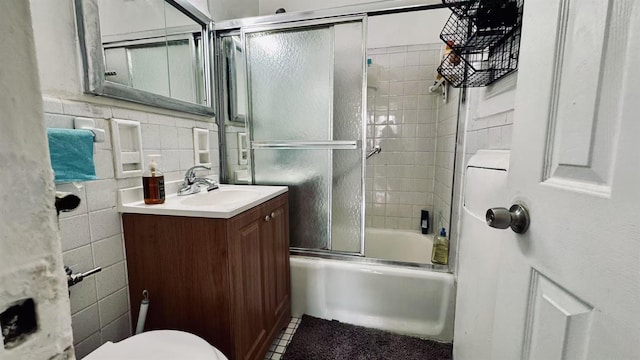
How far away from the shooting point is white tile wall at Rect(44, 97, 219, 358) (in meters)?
0.90

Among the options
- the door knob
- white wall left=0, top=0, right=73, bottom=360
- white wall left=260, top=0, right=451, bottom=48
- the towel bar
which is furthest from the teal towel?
white wall left=260, top=0, right=451, bottom=48

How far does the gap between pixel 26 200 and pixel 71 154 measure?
86cm

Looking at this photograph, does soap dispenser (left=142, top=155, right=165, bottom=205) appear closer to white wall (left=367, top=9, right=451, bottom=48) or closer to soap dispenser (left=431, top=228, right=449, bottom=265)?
soap dispenser (left=431, top=228, right=449, bottom=265)

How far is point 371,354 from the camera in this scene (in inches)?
52.8

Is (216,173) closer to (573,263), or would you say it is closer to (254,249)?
(254,249)

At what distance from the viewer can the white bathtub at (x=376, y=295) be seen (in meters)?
1.44

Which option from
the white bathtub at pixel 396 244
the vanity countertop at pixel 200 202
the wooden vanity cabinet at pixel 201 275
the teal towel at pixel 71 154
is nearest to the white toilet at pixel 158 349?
the wooden vanity cabinet at pixel 201 275

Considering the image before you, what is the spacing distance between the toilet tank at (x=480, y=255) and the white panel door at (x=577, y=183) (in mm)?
225

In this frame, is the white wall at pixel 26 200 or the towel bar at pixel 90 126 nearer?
the white wall at pixel 26 200

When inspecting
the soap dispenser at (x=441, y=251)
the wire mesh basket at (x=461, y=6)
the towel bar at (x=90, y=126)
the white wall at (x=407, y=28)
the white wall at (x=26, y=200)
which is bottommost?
the soap dispenser at (x=441, y=251)

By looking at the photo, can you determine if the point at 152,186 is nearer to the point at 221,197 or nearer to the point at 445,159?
the point at 221,197

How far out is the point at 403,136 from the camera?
2229mm

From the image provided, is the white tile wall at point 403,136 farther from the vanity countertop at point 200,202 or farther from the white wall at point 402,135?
the vanity countertop at point 200,202

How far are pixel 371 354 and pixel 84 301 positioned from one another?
1.25 m
